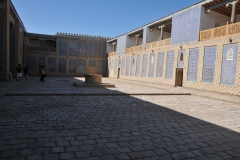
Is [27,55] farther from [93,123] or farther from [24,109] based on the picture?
[93,123]

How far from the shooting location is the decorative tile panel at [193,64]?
14.4 metres

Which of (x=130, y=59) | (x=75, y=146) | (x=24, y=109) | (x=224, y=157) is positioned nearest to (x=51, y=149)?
(x=75, y=146)

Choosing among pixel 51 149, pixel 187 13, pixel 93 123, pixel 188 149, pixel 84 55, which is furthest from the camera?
pixel 84 55

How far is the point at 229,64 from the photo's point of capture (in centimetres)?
1177

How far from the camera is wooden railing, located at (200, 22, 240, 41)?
11602 mm

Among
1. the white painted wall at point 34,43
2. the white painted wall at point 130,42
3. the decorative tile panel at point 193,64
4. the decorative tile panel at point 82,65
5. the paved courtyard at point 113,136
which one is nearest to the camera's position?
the paved courtyard at point 113,136

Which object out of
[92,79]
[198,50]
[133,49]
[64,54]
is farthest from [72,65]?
[198,50]

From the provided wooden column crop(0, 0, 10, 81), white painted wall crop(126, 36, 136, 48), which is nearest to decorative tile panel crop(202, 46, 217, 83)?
white painted wall crop(126, 36, 136, 48)

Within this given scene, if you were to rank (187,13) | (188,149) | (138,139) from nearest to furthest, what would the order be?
1. (188,149)
2. (138,139)
3. (187,13)

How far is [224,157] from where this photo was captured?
110 inches

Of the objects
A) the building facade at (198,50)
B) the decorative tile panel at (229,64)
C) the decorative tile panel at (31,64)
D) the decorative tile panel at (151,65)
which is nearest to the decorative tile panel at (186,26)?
the building facade at (198,50)

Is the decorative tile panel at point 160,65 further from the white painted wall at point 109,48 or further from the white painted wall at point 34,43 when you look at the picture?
the white painted wall at point 34,43

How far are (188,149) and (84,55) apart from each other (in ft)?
99.1

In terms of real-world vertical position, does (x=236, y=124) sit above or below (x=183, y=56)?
below
